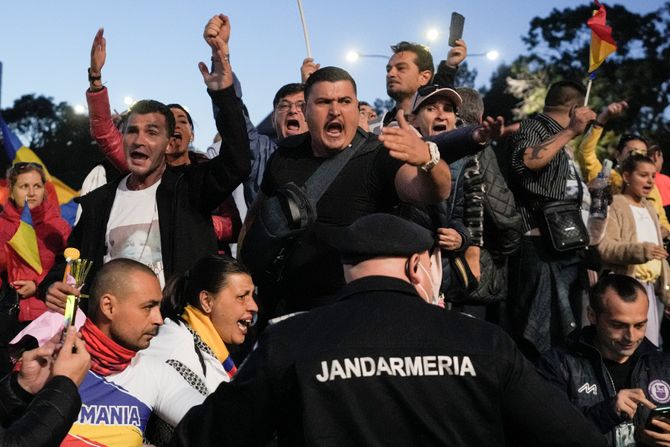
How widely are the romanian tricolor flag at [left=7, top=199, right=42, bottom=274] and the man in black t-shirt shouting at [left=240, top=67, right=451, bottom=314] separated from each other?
322 centimetres

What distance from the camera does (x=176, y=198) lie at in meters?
6.03

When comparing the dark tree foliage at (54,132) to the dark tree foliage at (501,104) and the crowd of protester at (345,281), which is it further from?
the crowd of protester at (345,281)

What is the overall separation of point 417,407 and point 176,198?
3.16 m

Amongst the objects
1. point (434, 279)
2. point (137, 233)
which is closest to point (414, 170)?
point (434, 279)

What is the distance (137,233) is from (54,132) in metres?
44.4

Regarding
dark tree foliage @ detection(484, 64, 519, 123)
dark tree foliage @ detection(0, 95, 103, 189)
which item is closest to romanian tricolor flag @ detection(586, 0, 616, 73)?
dark tree foliage @ detection(0, 95, 103, 189)

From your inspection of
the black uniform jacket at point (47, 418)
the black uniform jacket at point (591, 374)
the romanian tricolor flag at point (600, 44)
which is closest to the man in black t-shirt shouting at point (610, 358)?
the black uniform jacket at point (591, 374)

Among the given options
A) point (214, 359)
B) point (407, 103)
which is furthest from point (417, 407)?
point (407, 103)

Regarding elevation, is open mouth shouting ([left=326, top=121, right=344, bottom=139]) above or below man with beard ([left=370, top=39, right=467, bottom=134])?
below

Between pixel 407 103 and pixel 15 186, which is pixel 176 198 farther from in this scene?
pixel 15 186

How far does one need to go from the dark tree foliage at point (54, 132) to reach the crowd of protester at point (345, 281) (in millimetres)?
25082

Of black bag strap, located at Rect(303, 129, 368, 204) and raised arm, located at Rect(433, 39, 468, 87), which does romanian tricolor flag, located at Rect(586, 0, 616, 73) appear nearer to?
raised arm, located at Rect(433, 39, 468, 87)

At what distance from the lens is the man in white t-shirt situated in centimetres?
568

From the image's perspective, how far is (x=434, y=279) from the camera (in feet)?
15.1
